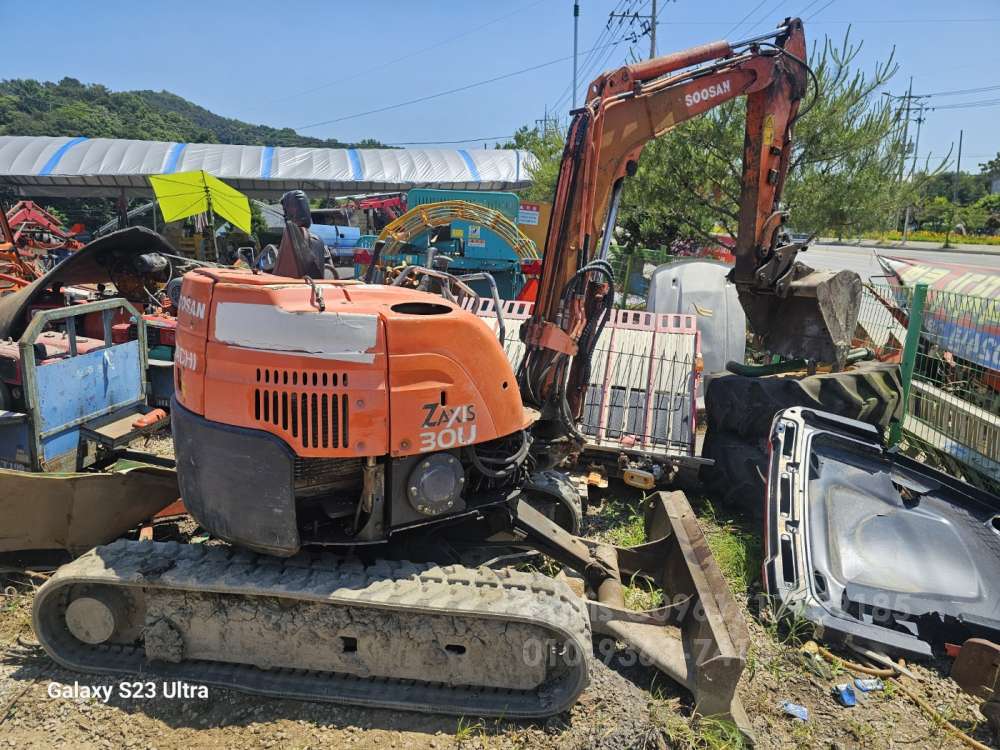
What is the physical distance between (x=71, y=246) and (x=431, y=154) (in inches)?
816

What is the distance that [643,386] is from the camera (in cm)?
585

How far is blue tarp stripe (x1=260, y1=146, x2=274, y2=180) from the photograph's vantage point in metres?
29.1

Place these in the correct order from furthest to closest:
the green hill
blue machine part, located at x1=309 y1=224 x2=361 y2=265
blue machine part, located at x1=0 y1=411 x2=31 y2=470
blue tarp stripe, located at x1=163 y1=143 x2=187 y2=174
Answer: the green hill < blue tarp stripe, located at x1=163 y1=143 x2=187 y2=174 < blue machine part, located at x1=309 y1=224 x2=361 y2=265 < blue machine part, located at x1=0 y1=411 x2=31 y2=470

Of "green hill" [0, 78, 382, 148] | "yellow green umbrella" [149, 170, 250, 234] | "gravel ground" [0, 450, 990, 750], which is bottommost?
"gravel ground" [0, 450, 990, 750]

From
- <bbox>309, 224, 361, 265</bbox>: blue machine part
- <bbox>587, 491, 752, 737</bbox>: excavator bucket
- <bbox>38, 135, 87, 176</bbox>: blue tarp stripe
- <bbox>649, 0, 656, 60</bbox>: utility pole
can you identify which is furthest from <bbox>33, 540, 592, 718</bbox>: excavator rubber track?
<bbox>38, 135, 87, 176</bbox>: blue tarp stripe

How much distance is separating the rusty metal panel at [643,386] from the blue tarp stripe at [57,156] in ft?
96.0

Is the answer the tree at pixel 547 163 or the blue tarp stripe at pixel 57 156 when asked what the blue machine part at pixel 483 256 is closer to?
the tree at pixel 547 163

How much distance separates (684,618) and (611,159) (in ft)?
8.90

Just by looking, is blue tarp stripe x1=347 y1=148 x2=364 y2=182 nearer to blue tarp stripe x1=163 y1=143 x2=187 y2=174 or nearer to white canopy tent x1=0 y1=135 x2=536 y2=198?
white canopy tent x1=0 y1=135 x2=536 y2=198

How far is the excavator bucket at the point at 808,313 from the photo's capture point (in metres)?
5.00

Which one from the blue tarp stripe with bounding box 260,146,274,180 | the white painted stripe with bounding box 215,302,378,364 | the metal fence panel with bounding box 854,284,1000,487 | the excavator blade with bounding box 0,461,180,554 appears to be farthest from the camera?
the blue tarp stripe with bounding box 260,146,274,180

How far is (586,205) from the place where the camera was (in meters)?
4.02

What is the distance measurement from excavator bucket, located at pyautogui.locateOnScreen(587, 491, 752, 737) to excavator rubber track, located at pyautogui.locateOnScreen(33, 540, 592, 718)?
50cm

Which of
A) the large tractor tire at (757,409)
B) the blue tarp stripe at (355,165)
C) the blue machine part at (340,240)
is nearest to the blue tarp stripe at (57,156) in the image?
the blue tarp stripe at (355,165)
